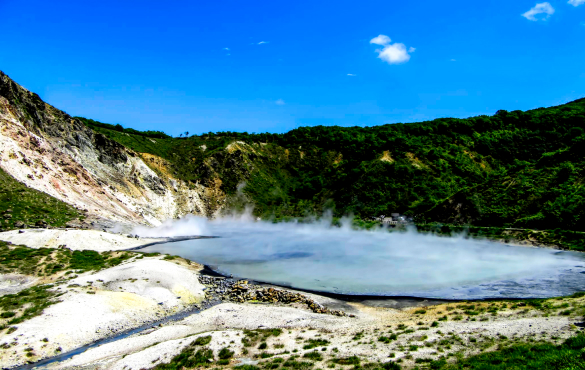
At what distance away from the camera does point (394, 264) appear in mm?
39031

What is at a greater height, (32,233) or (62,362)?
(32,233)

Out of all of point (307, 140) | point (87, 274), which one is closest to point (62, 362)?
point (87, 274)

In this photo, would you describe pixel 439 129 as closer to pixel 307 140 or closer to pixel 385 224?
pixel 307 140

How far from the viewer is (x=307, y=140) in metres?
115

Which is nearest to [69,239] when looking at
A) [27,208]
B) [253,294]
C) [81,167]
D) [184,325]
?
[27,208]

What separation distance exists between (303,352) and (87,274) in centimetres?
2321

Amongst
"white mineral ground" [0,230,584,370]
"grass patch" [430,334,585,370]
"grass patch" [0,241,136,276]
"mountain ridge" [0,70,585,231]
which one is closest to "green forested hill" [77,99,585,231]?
"mountain ridge" [0,70,585,231]

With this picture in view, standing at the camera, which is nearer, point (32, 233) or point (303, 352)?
point (303, 352)

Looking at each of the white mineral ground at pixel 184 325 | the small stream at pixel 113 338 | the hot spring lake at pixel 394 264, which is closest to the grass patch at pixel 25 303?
the white mineral ground at pixel 184 325

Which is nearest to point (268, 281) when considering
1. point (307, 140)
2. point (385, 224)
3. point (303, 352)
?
point (303, 352)

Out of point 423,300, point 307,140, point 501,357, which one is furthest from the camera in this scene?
point 307,140

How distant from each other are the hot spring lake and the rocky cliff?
439 inches

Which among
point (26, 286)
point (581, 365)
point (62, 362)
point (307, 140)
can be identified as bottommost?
point (62, 362)

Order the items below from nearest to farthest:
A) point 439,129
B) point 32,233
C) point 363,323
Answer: point 363,323, point 32,233, point 439,129
